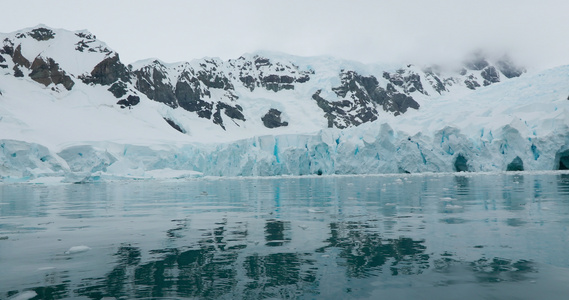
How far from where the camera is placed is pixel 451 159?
33688 mm

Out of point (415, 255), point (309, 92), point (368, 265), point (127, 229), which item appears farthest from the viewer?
point (309, 92)

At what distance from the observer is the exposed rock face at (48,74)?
77.2 m

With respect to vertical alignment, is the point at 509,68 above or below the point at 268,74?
above

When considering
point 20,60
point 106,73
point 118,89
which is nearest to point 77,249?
point 118,89

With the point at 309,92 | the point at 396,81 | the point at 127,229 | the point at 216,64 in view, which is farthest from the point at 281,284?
the point at 396,81

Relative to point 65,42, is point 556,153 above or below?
below

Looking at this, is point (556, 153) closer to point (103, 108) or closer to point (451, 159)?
point (451, 159)

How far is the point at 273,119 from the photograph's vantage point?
101 meters

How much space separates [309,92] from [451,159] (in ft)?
271

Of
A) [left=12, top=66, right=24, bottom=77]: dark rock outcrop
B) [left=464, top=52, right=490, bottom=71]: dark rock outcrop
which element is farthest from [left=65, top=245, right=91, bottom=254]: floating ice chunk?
[left=464, top=52, right=490, bottom=71]: dark rock outcrop

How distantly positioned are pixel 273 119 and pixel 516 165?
72258 millimetres

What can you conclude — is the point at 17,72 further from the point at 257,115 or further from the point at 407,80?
the point at 407,80

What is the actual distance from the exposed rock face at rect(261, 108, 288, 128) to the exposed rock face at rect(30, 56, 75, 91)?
143 ft

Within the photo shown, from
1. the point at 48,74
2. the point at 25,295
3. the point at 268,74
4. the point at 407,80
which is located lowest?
the point at 25,295
